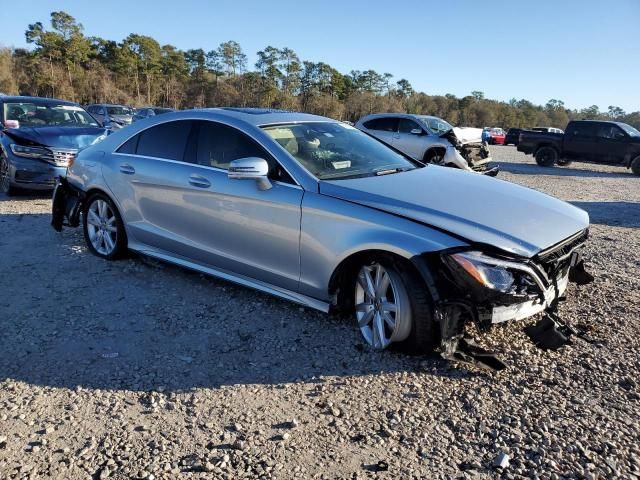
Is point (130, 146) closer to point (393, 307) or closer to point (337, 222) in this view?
point (337, 222)

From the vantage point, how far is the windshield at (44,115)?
9.19 metres

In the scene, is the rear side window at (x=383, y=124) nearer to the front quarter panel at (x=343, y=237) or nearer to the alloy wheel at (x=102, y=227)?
the alloy wheel at (x=102, y=227)

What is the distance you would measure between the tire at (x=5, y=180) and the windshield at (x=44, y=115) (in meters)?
0.75

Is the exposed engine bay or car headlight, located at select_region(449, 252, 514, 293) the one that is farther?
the exposed engine bay

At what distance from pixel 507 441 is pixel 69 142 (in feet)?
26.9

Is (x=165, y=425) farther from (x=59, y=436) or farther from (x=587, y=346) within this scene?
(x=587, y=346)

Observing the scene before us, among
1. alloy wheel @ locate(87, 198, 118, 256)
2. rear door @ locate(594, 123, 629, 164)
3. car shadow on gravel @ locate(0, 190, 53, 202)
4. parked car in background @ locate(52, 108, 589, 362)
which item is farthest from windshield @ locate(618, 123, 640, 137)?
alloy wheel @ locate(87, 198, 118, 256)

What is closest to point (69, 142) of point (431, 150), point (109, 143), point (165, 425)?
point (109, 143)

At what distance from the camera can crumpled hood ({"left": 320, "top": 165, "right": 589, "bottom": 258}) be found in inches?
128

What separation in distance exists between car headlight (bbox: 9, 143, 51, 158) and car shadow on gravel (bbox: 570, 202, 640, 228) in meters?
8.91

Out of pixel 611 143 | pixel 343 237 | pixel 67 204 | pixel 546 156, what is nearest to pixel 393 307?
pixel 343 237

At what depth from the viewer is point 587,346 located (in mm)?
3693

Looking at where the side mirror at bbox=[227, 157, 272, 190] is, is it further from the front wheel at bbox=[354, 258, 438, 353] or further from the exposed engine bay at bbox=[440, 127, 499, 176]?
the exposed engine bay at bbox=[440, 127, 499, 176]

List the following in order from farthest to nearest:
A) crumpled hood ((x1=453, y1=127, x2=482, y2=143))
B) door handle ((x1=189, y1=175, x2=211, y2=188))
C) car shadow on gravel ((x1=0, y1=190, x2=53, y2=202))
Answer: crumpled hood ((x1=453, y1=127, x2=482, y2=143)) → car shadow on gravel ((x1=0, y1=190, x2=53, y2=202)) → door handle ((x1=189, y1=175, x2=211, y2=188))
